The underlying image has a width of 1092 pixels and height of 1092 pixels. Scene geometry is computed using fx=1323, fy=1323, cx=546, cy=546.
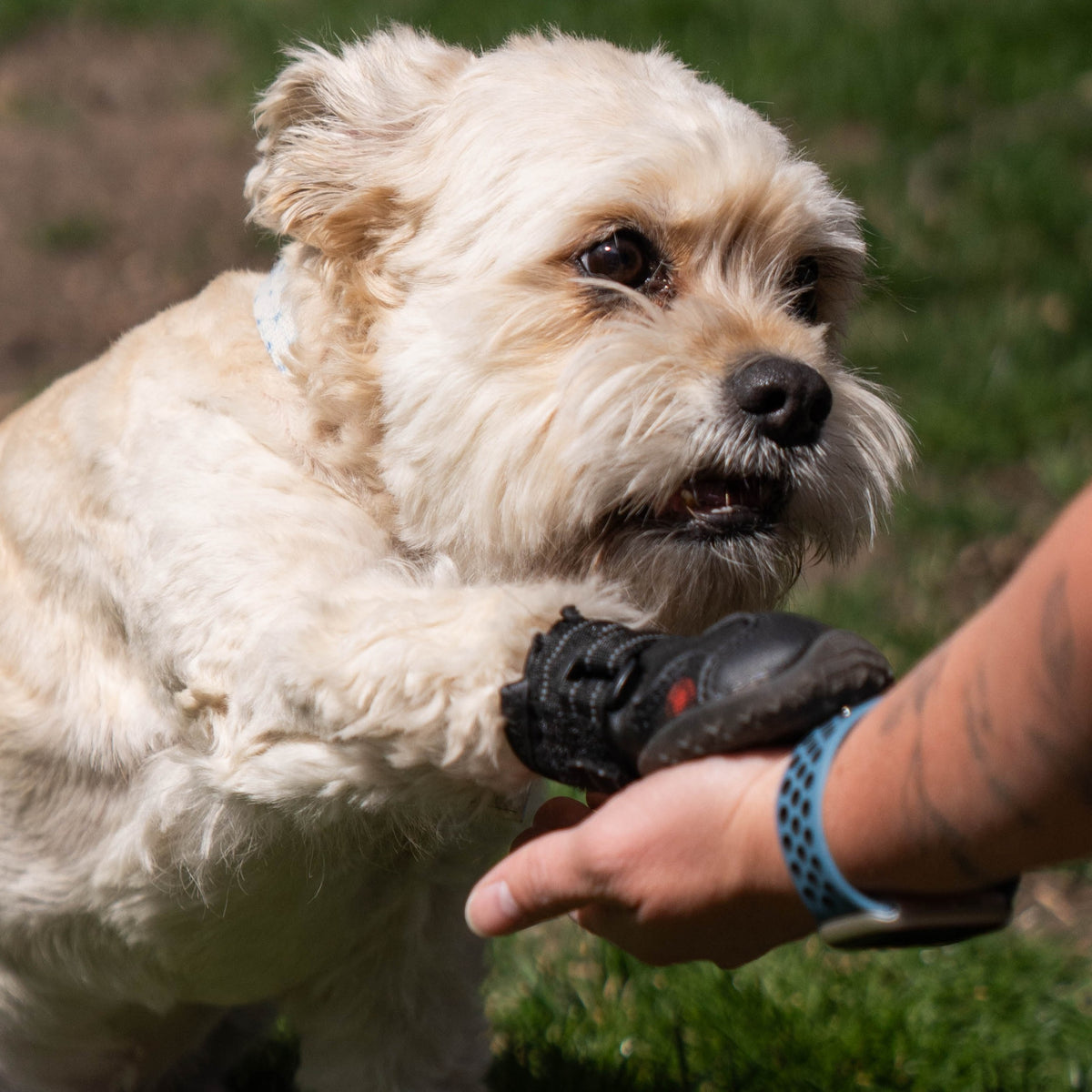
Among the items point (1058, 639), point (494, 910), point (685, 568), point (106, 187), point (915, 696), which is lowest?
point (106, 187)

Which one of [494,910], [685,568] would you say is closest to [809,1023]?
[685,568]

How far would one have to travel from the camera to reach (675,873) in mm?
1640

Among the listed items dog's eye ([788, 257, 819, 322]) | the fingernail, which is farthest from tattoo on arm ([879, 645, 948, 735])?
dog's eye ([788, 257, 819, 322])

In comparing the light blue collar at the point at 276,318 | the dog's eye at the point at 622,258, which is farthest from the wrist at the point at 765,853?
the light blue collar at the point at 276,318

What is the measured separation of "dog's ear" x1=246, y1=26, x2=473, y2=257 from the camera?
2592 millimetres

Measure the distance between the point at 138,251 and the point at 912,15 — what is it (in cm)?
473

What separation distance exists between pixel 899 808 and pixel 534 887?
562mm

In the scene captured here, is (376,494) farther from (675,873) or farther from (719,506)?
(675,873)

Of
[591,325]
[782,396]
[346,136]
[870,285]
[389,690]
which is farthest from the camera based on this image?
[870,285]

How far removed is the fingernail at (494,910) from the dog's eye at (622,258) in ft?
3.73

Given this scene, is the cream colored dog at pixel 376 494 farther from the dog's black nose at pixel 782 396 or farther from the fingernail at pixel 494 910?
the fingernail at pixel 494 910

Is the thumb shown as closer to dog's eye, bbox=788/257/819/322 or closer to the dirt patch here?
dog's eye, bbox=788/257/819/322

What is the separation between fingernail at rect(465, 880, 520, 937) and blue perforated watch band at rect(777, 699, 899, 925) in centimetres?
47

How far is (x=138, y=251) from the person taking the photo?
690cm
